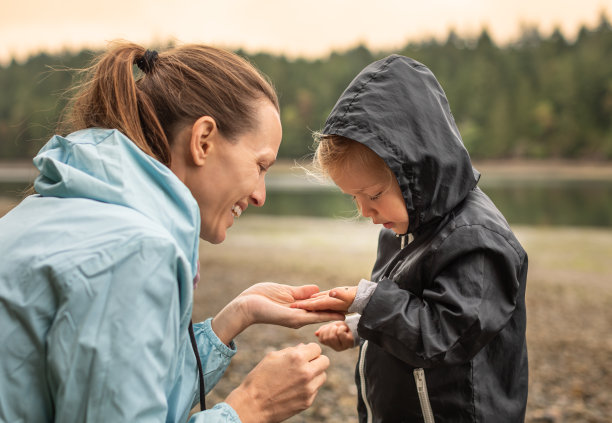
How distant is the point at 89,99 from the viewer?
1.91m

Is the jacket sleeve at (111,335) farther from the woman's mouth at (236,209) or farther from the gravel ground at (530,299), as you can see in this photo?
the gravel ground at (530,299)

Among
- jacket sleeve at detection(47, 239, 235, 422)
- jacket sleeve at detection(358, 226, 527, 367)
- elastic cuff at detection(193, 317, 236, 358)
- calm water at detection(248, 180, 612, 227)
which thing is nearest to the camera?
jacket sleeve at detection(47, 239, 235, 422)

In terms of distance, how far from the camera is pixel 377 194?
8.17ft

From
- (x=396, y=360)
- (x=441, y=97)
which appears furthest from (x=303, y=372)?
(x=441, y=97)

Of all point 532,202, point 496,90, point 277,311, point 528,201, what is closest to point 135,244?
point 277,311

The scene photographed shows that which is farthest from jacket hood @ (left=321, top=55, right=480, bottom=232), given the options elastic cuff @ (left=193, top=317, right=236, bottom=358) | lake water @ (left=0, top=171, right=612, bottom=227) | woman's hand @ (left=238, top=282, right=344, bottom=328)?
lake water @ (left=0, top=171, right=612, bottom=227)

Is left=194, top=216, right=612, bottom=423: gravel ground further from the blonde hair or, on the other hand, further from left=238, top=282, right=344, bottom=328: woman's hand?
the blonde hair

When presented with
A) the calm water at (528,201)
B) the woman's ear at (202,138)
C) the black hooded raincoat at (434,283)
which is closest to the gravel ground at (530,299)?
the woman's ear at (202,138)

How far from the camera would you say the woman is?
1.37 meters

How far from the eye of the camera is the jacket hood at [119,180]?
1558mm

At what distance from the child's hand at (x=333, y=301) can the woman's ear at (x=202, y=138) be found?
2.64 ft

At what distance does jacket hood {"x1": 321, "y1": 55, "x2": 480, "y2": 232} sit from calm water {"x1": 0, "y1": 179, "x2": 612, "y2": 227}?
19.8m

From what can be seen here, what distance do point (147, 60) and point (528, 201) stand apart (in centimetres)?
4131

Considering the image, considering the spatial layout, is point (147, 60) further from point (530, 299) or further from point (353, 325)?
point (530, 299)
